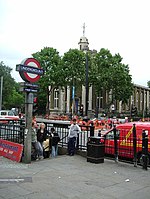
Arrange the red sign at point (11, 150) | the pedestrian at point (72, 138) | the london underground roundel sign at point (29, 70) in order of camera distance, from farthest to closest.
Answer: the pedestrian at point (72, 138) → the red sign at point (11, 150) → the london underground roundel sign at point (29, 70)

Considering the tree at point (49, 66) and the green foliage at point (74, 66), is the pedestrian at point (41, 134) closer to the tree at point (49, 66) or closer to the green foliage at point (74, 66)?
the green foliage at point (74, 66)

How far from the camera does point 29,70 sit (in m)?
10.0

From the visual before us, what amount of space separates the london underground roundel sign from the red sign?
101 inches

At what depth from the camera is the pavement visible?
6211mm

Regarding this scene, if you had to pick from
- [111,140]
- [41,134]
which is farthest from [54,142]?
[111,140]

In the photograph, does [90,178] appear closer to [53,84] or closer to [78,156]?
[78,156]

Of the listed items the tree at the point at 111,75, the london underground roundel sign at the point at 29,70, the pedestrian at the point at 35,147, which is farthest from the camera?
the tree at the point at 111,75

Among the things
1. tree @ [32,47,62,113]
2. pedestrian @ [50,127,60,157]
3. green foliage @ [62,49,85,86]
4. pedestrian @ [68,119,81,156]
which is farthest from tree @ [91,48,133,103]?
pedestrian @ [68,119,81,156]

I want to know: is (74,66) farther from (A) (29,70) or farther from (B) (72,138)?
(A) (29,70)

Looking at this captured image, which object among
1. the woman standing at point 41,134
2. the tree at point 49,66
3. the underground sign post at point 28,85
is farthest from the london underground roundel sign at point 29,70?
the tree at point 49,66

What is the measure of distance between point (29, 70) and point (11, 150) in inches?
131

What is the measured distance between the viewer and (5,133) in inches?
485

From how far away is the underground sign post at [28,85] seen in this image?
9.85 m

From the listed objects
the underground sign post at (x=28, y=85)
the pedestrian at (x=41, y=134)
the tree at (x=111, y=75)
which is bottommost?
the pedestrian at (x=41, y=134)
